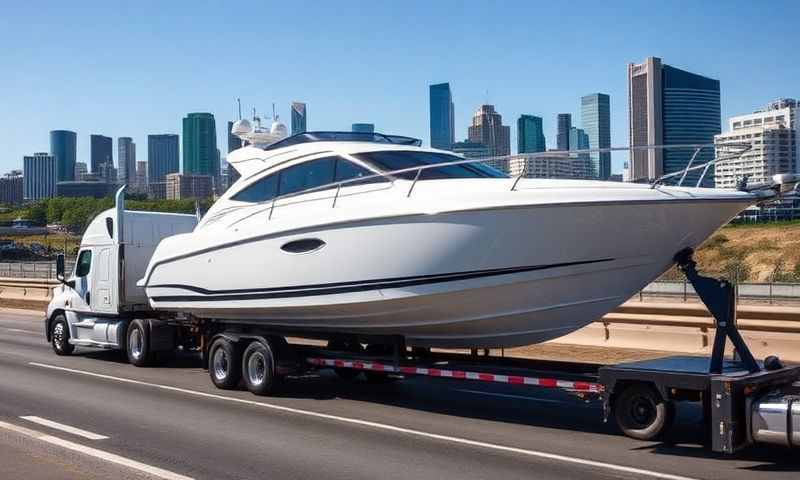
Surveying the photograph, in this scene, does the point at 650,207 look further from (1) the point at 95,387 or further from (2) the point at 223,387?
(1) the point at 95,387

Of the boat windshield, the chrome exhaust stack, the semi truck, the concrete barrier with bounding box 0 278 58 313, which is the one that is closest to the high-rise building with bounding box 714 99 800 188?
the semi truck

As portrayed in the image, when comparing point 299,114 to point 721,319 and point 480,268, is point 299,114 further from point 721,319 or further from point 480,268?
point 721,319

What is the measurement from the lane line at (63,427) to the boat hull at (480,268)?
2.91 meters

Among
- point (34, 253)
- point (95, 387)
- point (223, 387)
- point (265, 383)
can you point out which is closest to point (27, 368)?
point (95, 387)

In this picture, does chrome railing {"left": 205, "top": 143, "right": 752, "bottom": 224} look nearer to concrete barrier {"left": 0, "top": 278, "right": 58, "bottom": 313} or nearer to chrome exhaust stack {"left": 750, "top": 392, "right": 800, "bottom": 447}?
chrome exhaust stack {"left": 750, "top": 392, "right": 800, "bottom": 447}

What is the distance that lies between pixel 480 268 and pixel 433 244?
598 millimetres

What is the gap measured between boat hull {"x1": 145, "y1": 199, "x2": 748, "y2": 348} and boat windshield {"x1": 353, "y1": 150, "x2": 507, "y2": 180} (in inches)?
40.7

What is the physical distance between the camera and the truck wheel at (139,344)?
15.7m

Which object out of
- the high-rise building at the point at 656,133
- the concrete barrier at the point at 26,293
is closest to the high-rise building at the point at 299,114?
the high-rise building at the point at 656,133

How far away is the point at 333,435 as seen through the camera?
960 centimetres

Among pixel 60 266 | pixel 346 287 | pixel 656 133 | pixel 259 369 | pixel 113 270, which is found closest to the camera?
pixel 346 287

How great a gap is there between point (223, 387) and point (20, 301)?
88.2 ft

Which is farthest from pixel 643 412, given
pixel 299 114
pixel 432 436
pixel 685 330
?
pixel 299 114

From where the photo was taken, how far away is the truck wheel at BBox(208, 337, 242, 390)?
12773 millimetres
